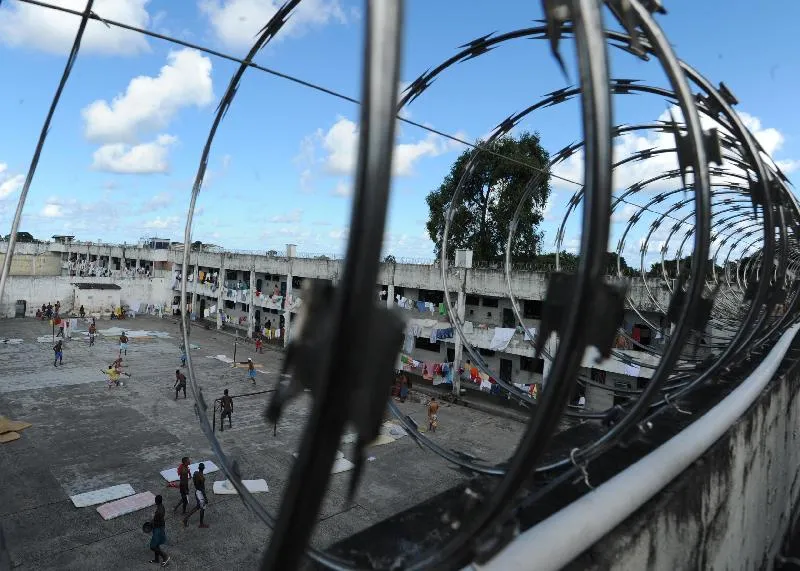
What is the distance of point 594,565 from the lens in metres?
1.96

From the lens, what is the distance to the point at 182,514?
9.69 meters

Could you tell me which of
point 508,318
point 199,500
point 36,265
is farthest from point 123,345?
point 36,265

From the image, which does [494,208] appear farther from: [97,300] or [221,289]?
[97,300]

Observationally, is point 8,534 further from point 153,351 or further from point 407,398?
point 153,351

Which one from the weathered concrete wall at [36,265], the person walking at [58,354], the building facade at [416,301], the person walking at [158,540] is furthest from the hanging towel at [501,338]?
the weathered concrete wall at [36,265]

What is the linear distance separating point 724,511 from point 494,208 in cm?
2565

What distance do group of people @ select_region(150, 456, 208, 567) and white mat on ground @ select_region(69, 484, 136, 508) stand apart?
1143mm

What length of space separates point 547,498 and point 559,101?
11.9ft

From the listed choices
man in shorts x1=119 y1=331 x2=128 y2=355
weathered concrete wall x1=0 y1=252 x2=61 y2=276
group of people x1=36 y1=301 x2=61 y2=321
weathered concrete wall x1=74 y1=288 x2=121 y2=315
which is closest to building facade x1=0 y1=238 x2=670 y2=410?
weathered concrete wall x1=0 y1=252 x2=61 y2=276

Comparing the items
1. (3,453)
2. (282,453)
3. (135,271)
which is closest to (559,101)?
(282,453)

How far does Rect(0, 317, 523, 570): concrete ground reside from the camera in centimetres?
867

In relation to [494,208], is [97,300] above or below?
below

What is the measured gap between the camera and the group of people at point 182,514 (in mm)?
8180

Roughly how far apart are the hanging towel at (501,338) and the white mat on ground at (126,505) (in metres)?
12.4
